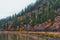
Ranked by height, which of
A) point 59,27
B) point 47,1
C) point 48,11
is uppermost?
point 47,1

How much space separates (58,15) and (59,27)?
17840mm

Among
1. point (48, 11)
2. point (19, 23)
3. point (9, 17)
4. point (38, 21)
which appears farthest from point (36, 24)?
point (9, 17)

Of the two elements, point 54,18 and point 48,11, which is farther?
point 48,11

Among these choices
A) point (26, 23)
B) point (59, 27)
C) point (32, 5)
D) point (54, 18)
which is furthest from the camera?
point (32, 5)

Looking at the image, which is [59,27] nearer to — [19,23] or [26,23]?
[26,23]

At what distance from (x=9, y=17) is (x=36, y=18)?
194ft

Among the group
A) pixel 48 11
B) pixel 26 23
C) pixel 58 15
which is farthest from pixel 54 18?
pixel 26 23

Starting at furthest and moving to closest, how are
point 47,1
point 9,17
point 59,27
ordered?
point 9,17, point 47,1, point 59,27

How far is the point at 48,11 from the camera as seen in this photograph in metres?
120

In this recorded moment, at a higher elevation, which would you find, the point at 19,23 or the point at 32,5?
the point at 32,5

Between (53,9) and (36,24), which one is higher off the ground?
(53,9)

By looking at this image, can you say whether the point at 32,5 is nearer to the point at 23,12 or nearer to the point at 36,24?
the point at 23,12

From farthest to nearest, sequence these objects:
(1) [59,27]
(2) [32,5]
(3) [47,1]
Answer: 1. (2) [32,5]
2. (3) [47,1]
3. (1) [59,27]

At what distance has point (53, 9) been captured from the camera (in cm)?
12044
